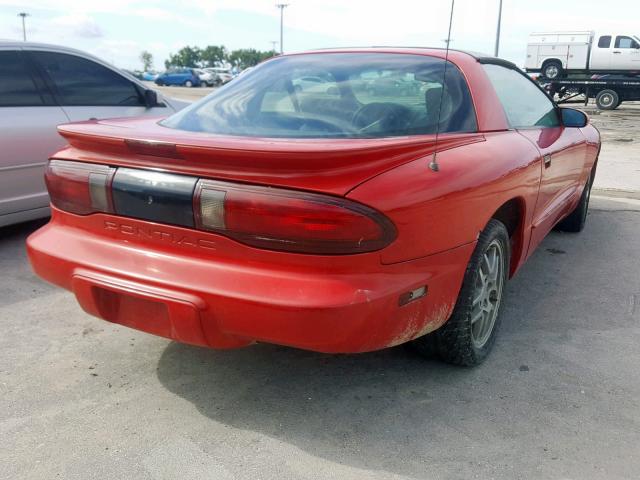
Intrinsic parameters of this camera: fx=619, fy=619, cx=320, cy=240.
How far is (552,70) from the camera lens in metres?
24.5

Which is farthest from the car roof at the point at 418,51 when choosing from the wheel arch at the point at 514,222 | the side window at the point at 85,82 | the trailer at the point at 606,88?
the trailer at the point at 606,88

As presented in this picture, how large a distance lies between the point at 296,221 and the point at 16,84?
3.55 m

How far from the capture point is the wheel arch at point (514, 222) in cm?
292

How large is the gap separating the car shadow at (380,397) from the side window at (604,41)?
23699 mm

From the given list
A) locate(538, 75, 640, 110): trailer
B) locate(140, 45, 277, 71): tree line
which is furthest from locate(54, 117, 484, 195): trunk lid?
locate(140, 45, 277, 71): tree line

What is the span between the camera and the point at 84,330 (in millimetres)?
3193

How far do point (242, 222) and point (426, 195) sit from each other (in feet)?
2.14

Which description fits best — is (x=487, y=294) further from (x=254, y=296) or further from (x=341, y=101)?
(x=254, y=296)

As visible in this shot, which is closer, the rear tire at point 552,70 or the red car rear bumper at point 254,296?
the red car rear bumper at point 254,296

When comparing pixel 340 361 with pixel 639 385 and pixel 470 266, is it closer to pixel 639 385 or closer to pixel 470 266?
pixel 470 266

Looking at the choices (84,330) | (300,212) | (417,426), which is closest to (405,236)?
(300,212)

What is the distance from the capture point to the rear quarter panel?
2.10m

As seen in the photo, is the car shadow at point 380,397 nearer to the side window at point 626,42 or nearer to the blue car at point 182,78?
the side window at point 626,42

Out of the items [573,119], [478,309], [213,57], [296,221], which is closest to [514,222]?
[478,309]
